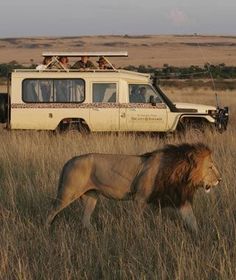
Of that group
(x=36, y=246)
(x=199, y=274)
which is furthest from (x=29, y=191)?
(x=199, y=274)

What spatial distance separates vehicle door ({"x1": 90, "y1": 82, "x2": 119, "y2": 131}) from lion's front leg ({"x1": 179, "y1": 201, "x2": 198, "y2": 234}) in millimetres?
8174

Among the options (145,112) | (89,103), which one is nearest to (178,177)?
(145,112)

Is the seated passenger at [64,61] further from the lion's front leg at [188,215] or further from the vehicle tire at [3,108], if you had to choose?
the lion's front leg at [188,215]

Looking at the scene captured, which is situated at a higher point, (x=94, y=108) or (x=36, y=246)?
(x=94, y=108)

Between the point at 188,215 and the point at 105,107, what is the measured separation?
8311mm

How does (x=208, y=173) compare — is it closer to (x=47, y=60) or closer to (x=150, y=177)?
(x=150, y=177)

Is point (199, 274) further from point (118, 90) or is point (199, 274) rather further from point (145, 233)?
point (118, 90)

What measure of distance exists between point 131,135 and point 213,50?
11504cm

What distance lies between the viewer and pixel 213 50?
417ft

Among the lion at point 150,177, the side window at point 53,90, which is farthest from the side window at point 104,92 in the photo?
the lion at point 150,177

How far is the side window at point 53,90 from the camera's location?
A: 14781 mm

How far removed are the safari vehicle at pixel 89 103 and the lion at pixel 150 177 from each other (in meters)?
7.90

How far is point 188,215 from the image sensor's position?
659cm

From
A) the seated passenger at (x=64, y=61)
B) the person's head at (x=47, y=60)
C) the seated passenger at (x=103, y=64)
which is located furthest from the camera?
the person's head at (x=47, y=60)
